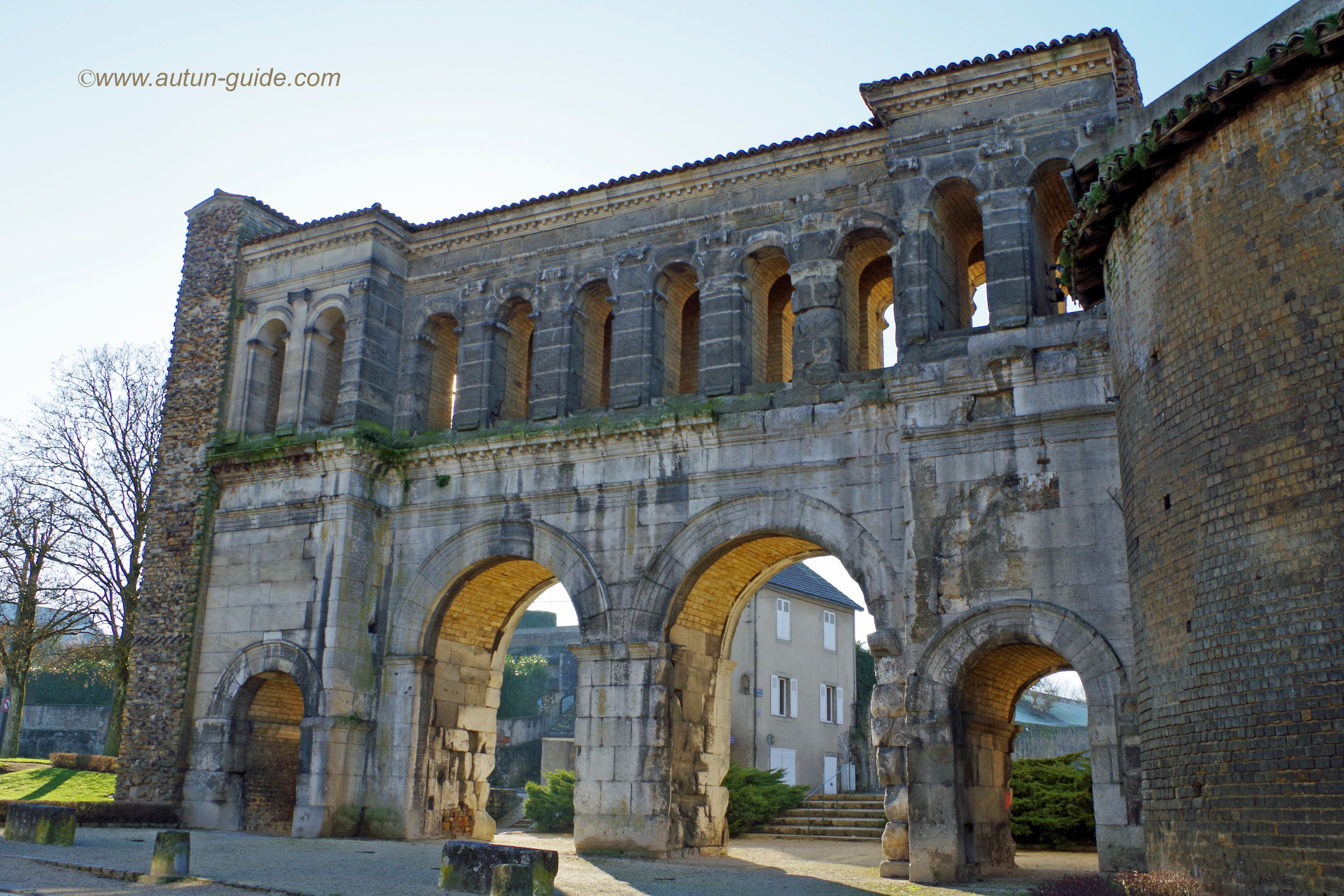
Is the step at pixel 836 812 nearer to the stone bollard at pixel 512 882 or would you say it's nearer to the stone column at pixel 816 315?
the stone column at pixel 816 315

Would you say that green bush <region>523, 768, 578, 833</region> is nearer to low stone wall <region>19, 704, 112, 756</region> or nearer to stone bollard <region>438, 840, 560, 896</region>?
stone bollard <region>438, 840, 560, 896</region>

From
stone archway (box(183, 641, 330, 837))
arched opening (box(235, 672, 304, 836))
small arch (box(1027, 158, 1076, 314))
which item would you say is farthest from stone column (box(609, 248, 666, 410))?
arched opening (box(235, 672, 304, 836))

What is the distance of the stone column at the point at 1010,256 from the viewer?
15.2m

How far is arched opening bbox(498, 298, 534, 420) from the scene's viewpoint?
63.9ft

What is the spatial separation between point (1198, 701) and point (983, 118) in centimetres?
968

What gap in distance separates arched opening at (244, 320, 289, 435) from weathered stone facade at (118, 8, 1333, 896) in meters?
0.06

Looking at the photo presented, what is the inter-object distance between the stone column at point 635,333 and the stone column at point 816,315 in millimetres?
2298

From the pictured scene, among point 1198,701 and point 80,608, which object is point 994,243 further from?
point 80,608

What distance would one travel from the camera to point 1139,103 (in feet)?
55.6

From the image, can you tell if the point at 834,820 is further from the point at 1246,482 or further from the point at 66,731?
the point at 66,731

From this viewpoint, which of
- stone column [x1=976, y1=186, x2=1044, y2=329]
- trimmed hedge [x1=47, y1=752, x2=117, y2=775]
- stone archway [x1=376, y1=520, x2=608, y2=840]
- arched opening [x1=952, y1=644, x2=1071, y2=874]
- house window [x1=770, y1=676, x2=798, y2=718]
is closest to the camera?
arched opening [x1=952, y1=644, x2=1071, y2=874]

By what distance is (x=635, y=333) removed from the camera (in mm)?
18078

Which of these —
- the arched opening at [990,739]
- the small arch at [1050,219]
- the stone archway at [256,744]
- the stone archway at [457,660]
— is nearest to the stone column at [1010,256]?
the small arch at [1050,219]

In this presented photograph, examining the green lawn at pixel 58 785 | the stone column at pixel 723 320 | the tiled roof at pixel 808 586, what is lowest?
the green lawn at pixel 58 785
